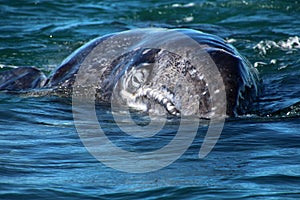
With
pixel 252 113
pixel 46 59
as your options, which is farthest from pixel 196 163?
pixel 46 59

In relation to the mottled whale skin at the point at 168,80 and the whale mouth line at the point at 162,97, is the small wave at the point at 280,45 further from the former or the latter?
the whale mouth line at the point at 162,97

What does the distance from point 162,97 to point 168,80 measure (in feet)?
0.54

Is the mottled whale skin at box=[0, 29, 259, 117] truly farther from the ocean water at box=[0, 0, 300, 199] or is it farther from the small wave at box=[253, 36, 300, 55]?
the small wave at box=[253, 36, 300, 55]

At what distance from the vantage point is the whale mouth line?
274 inches

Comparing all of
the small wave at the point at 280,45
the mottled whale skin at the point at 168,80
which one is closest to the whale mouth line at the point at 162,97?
the mottled whale skin at the point at 168,80

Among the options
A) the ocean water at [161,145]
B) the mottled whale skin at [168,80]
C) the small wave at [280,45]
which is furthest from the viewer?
the small wave at [280,45]

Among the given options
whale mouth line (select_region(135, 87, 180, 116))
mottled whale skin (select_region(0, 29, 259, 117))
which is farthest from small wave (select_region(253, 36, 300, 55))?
whale mouth line (select_region(135, 87, 180, 116))

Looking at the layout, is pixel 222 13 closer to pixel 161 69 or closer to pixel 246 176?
pixel 161 69

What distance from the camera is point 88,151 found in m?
5.81

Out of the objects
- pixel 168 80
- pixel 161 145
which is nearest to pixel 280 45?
pixel 168 80

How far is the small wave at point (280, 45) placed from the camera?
1046 centimetres

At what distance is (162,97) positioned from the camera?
23.2ft

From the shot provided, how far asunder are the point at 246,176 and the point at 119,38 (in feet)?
10.6

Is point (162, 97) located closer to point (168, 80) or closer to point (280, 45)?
point (168, 80)
